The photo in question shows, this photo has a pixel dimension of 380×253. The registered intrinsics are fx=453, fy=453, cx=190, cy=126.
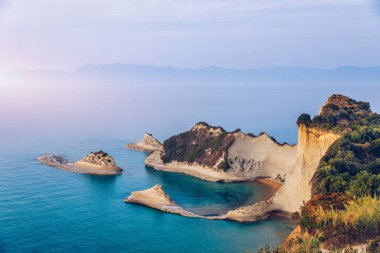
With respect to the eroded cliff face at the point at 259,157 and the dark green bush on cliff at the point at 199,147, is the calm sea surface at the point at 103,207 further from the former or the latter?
the dark green bush on cliff at the point at 199,147

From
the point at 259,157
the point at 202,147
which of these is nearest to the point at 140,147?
the point at 202,147

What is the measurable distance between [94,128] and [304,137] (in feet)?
215

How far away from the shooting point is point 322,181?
3797cm

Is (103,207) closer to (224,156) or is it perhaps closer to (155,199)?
(155,199)

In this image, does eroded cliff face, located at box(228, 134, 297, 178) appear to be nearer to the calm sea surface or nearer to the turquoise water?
the turquoise water

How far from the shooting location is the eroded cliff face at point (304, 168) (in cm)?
4503

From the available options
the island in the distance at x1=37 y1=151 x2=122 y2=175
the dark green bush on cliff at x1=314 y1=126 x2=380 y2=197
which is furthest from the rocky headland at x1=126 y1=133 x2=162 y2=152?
the dark green bush on cliff at x1=314 y1=126 x2=380 y2=197

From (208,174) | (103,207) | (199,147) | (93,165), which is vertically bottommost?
(103,207)

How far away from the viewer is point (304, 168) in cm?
4578

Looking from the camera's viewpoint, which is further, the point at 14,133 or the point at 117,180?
the point at 14,133

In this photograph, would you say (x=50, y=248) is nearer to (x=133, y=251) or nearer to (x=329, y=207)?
(x=133, y=251)

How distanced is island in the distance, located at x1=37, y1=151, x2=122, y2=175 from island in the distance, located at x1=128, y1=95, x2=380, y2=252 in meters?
7.01

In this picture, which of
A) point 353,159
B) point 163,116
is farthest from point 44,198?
point 163,116

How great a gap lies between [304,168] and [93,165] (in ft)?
96.2
